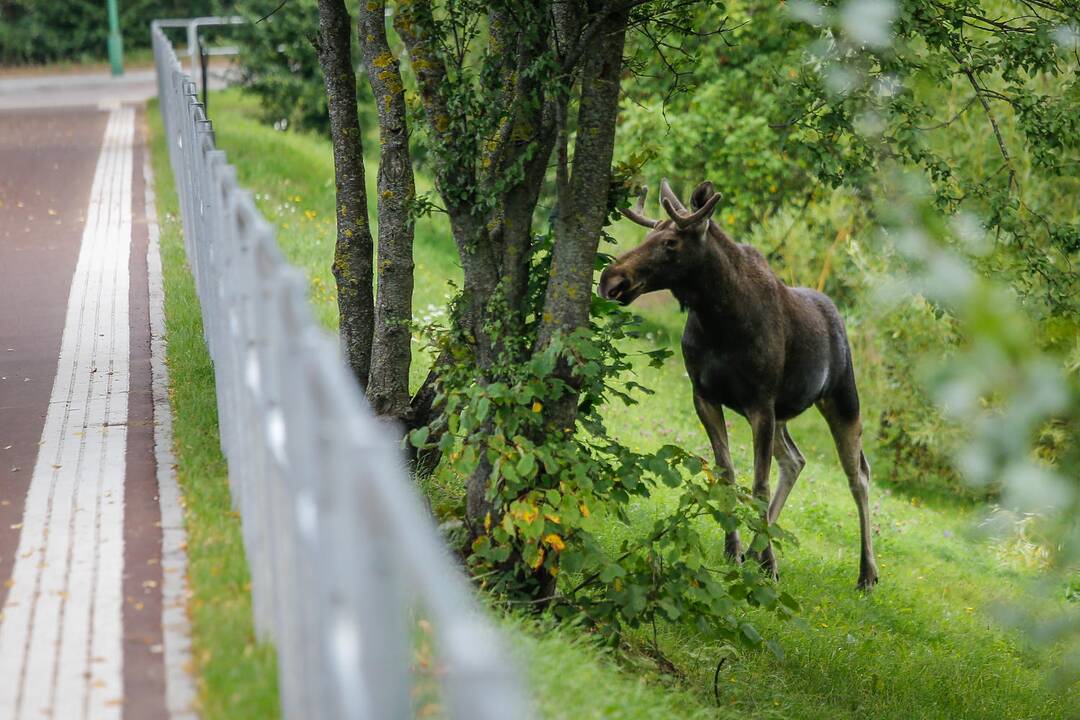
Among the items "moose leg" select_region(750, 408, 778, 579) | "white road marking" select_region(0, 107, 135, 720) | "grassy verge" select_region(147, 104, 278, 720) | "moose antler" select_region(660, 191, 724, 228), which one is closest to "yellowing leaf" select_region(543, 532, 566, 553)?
"grassy verge" select_region(147, 104, 278, 720)

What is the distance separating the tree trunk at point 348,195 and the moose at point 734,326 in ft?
5.56

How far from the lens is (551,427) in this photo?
7.22 meters

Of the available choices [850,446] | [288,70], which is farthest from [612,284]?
[288,70]

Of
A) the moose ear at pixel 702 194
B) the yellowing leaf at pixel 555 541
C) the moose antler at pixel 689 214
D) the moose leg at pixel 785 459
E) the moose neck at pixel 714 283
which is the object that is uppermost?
the moose ear at pixel 702 194

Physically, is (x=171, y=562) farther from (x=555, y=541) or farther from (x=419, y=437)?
(x=555, y=541)

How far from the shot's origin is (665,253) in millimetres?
8992

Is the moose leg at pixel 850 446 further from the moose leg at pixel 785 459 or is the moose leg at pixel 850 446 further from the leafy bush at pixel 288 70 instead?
the leafy bush at pixel 288 70

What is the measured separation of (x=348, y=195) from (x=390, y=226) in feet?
1.50

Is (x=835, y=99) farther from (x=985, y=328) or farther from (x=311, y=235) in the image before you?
(x=311, y=235)

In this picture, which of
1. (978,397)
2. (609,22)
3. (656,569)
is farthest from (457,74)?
(978,397)

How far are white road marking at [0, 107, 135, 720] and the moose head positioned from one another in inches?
124

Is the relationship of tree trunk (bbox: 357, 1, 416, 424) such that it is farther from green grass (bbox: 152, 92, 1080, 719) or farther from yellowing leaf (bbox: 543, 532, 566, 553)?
yellowing leaf (bbox: 543, 532, 566, 553)

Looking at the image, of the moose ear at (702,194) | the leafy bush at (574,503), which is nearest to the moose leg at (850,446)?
the moose ear at (702,194)

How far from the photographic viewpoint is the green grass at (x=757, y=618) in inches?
194
